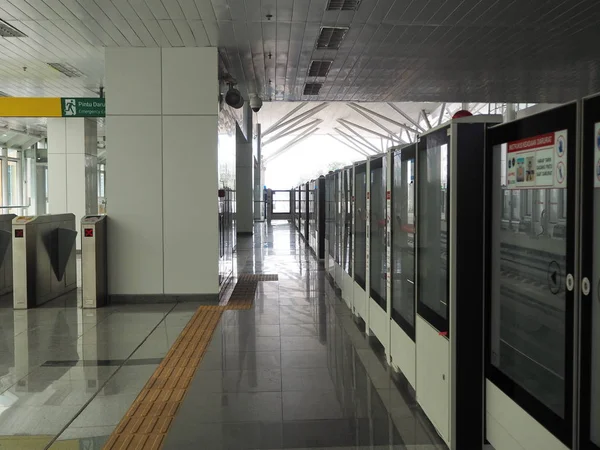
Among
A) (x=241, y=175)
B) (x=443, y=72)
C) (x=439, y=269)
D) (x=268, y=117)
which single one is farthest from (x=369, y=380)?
(x=268, y=117)

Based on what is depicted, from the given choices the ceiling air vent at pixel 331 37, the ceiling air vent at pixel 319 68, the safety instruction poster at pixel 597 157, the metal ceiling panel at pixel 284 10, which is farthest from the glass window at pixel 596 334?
the ceiling air vent at pixel 319 68

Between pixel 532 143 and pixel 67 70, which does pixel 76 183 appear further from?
pixel 532 143

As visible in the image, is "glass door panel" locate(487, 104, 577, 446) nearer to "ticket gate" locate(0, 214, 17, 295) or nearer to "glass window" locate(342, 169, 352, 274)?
"glass window" locate(342, 169, 352, 274)

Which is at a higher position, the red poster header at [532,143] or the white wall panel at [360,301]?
the red poster header at [532,143]

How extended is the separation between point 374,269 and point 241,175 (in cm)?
1943

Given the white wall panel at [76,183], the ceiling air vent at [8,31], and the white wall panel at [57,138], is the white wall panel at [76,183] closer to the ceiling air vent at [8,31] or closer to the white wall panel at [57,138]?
the white wall panel at [57,138]

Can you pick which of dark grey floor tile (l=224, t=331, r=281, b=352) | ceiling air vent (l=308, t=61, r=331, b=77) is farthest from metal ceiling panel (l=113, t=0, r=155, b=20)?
dark grey floor tile (l=224, t=331, r=281, b=352)

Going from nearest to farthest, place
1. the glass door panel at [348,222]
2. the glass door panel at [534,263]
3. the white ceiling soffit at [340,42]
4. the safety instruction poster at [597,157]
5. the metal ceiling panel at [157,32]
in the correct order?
the safety instruction poster at [597,157], the glass door panel at [534,263], the white ceiling soffit at [340,42], the metal ceiling panel at [157,32], the glass door panel at [348,222]

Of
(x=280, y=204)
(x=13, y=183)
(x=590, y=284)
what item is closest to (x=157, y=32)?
(x=590, y=284)

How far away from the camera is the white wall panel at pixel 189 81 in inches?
343

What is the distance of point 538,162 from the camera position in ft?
8.73

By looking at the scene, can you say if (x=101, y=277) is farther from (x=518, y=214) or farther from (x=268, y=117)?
(x=268, y=117)

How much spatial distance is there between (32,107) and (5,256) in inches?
107

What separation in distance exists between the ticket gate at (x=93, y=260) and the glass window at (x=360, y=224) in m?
3.70
